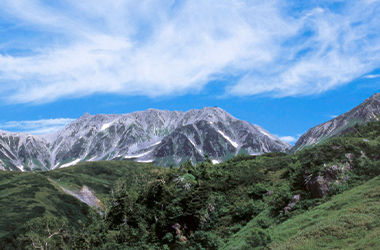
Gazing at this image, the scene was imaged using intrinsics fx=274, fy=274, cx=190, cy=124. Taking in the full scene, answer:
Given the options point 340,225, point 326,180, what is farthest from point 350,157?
point 340,225

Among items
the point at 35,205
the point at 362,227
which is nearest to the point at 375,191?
the point at 362,227

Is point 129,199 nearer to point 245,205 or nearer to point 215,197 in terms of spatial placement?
point 215,197

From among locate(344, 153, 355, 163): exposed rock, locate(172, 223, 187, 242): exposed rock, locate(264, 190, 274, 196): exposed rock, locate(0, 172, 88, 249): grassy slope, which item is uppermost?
locate(0, 172, 88, 249): grassy slope

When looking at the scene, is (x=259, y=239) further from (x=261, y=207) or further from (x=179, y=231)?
(x=179, y=231)

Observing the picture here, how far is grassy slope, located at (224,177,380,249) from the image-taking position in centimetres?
2339

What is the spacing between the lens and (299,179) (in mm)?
46062

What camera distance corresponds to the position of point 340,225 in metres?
26.2

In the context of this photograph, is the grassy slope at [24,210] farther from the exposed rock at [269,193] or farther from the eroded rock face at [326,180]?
the eroded rock face at [326,180]

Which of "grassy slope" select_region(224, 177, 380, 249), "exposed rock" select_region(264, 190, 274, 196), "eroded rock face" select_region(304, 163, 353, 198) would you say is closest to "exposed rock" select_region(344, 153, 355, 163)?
"eroded rock face" select_region(304, 163, 353, 198)

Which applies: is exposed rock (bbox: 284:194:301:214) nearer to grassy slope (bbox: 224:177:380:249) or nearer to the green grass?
grassy slope (bbox: 224:177:380:249)

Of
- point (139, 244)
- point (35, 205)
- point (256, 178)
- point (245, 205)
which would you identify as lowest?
point (139, 244)

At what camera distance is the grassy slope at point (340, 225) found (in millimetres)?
23391

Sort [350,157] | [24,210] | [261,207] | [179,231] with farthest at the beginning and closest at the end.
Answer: [24,210], [179,231], [261,207], [350,157]

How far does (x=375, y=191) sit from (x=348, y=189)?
665 centimetres
